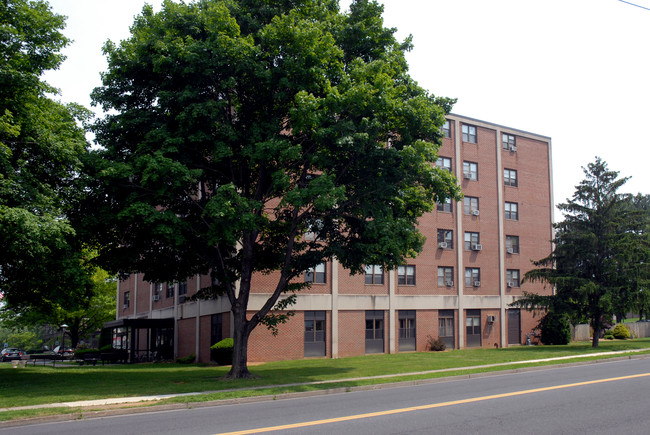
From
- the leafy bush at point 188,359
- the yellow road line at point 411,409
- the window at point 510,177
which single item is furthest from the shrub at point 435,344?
the yellow road line at point 411,409

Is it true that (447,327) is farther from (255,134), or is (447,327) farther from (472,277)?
(255,134)

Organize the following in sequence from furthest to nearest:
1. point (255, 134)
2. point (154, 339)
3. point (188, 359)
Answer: point (154, 339)
point (188, 359)
point (255, 134)

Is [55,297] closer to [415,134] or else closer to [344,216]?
[344,216]

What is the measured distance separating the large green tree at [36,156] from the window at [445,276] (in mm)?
26490

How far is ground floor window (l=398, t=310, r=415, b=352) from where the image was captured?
38.9 meters

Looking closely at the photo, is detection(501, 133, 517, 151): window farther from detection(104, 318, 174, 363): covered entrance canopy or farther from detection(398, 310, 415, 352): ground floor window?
detection(104, 318, 174, 363): covered entrance canopy

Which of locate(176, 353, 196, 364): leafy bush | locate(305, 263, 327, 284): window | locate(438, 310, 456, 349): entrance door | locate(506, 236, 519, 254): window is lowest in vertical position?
locate(176, 353, 196, 364): leafy bush

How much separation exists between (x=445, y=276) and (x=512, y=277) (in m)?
7.10

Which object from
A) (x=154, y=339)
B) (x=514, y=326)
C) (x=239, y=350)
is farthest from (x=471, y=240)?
(x=239, y=350)

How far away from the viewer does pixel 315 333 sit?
34812 millimetres

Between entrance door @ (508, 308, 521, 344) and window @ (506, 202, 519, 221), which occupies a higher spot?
window @ (506, 202, 519, 221)

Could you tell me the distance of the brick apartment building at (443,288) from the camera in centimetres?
3512

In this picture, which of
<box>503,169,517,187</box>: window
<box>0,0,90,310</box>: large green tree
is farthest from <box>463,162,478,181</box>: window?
<box>0,0,90,310</box>: large green tree

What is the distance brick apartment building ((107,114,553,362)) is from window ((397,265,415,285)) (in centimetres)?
7
